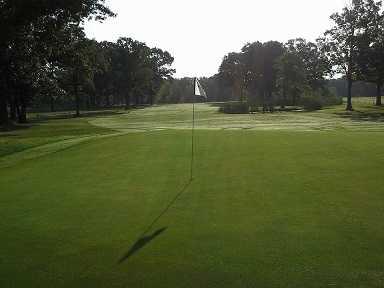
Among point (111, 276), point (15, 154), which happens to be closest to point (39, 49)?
point (15, 154)

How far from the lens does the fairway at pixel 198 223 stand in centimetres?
592

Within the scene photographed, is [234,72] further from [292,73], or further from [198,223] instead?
[198,223]

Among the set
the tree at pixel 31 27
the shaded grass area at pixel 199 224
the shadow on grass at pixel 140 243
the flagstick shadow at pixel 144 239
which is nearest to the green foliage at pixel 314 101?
the tree at pixel 31 27

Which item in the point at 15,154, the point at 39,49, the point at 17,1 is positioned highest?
the point at 17,1

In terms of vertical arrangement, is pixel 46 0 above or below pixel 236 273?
above

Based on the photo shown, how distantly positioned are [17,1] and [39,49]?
10.8m

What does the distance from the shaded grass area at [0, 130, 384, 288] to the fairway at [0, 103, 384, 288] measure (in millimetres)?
24

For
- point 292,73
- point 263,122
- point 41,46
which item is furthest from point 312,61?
point 41,46

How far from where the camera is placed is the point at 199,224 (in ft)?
26.2

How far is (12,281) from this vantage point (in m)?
5.84

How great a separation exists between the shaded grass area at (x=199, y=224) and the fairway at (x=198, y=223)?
24mm

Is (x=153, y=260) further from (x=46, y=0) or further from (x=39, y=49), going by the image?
(x=39, y=49)

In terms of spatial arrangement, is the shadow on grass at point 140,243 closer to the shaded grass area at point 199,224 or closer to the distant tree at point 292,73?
the shaded grass area at point 199,224

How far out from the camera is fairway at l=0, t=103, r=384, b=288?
5.92 meters
